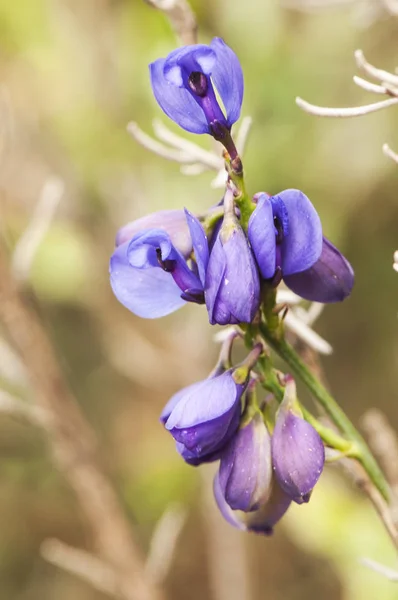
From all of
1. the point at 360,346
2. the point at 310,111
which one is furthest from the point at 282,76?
the point at 310,111

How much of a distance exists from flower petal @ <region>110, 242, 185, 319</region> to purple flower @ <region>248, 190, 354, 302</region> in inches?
2.9

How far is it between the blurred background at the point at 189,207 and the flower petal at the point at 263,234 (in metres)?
0.60

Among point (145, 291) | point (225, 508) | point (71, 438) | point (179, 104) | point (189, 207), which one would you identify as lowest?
point (71, 438)

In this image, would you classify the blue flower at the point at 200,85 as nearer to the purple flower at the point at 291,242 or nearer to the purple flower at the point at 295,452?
the purple flower at the point at 291,242

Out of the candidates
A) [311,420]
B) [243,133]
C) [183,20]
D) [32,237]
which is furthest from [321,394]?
[32,237]

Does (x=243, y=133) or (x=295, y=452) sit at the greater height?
(x=243, y=133)

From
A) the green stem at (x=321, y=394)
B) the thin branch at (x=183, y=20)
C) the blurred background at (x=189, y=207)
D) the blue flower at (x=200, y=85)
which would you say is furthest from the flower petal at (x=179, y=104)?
the blurred background at (x=189, y=207)

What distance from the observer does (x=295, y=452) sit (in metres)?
0.38

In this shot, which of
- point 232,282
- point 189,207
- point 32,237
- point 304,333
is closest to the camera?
point 232,282

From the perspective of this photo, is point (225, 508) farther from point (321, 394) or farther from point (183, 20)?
point (183, 20)

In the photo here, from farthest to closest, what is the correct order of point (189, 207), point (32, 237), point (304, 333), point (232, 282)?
1. point (189, 207)
2. point (32, 237)
3. point (304, 333)
4. point (232, 282)

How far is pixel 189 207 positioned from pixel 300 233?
839mm

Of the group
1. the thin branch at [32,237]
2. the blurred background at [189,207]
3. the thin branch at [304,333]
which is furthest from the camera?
the blurred background at [189,207]

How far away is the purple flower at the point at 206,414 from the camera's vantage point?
1.22 feet
